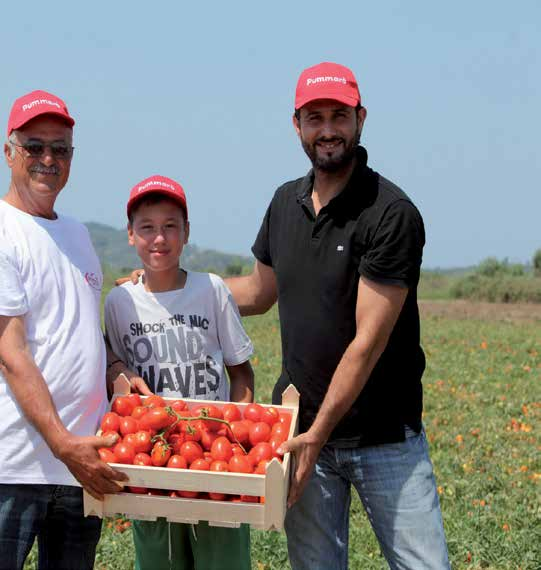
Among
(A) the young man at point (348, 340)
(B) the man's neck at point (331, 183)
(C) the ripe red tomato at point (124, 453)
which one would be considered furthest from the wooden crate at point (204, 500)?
(B) the man's neck at point (331, 183)

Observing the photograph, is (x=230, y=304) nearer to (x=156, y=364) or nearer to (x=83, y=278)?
(x=156, y=364)

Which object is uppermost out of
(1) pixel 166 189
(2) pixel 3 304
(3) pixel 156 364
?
(1) pixel 166 189

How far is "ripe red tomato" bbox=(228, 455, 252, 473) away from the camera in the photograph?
118 inches

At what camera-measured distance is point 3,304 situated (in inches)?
119

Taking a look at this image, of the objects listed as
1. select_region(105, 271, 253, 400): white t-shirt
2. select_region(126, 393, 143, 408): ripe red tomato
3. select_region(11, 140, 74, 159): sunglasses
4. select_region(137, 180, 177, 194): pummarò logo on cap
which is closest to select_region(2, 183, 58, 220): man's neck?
select_region(11, 140, 74, 159): sunglasses

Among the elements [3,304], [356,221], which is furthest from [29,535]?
[356,221]

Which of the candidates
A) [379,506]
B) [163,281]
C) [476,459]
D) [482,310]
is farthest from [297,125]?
[482,310]

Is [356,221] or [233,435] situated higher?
[356,221]

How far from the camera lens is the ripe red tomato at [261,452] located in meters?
3.09

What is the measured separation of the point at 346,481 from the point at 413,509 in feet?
1.13

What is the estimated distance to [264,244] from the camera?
3961 millimetres

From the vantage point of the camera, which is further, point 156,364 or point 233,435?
point 156,364

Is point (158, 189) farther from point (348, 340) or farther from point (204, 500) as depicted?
point (204, 500)

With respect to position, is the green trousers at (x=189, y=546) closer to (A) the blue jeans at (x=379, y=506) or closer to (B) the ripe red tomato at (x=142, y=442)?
(A) the blue jeans at (x=379, y=506)
